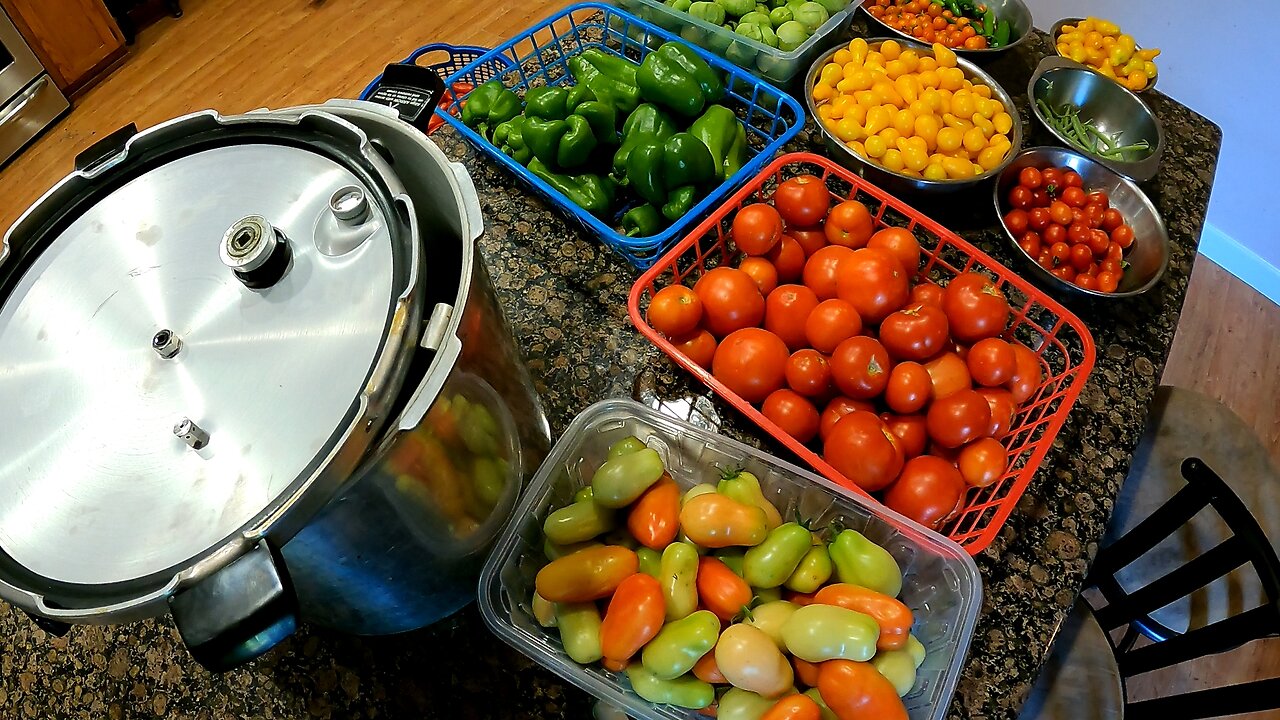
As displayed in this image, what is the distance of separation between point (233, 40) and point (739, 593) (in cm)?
318

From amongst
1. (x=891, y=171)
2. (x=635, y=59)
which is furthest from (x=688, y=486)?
(x=635, y=59)

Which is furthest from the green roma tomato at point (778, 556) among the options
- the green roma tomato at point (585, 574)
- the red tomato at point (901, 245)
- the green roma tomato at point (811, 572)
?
the red tomato at point (901, 245)

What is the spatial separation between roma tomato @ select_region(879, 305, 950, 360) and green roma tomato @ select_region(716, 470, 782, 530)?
0.27 metres

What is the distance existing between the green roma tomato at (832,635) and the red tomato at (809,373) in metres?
0.29

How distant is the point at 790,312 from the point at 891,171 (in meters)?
0.36

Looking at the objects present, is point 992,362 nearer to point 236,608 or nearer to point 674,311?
point 674,311

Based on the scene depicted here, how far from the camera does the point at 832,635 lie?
1.87 feet

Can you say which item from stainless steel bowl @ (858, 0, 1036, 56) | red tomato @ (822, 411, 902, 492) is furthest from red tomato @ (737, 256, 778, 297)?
stainless steel bowl @ (858, 0, 1036, 56)

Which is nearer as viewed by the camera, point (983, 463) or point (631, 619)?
point (631, 619)

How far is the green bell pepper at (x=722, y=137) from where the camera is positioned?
1062 millimetres

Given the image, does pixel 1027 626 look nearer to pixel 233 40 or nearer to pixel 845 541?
pixel 845 541

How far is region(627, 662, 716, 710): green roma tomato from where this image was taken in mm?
599

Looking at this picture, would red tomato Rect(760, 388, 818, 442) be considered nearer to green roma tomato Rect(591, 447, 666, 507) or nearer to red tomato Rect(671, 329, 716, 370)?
red tomato Rect(671, 329, 716, 370)

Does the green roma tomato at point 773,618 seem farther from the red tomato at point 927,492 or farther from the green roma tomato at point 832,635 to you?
the red tomato at point 927,492
